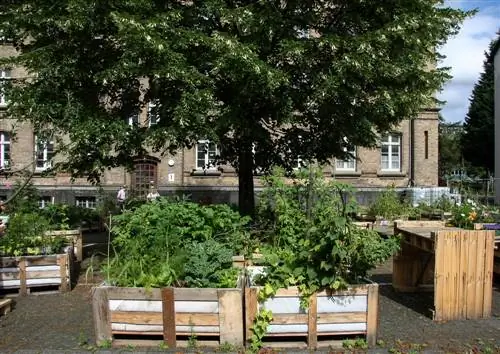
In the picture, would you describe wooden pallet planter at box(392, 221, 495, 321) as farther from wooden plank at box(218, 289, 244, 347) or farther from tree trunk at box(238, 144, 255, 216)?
tree trunk at box(238, 144, 255, 216)

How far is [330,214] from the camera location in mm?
6410

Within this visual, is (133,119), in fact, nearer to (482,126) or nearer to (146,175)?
(146,175)

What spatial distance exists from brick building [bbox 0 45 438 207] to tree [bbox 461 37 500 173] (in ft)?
86.8

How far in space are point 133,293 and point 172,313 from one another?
1.45ft

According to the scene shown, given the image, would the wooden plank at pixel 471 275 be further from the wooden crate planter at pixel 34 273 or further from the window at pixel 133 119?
the window at pixel 133 119

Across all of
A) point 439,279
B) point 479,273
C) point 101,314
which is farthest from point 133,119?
point 479,273

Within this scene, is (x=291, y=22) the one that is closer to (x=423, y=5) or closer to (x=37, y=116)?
(x=423, y=5)

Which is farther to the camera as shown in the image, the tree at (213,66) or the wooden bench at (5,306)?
the tree at (213,66)

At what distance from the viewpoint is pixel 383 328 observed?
7.02 metres

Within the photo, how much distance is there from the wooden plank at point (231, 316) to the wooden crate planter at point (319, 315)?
0.08 metres

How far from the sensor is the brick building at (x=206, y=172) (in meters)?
31.8

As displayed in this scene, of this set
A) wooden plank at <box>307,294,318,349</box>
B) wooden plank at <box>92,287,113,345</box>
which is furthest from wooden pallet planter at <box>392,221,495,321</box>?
wooden plank at <box>92,287,113,345</box>

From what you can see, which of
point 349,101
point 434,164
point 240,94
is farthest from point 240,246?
point 434,164

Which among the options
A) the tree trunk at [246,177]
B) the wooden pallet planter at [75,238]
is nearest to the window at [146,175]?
the tree trunk at [246,177]
